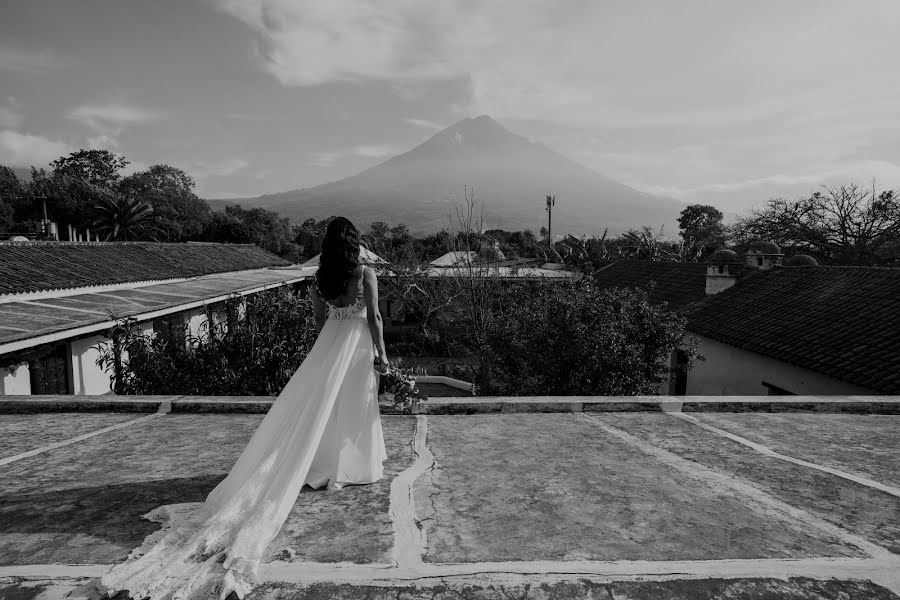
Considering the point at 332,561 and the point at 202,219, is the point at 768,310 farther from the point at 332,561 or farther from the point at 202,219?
the point at 202,219

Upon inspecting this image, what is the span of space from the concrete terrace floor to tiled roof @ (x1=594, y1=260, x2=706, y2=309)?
1286cm

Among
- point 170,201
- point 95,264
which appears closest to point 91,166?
point 170,201

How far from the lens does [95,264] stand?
15180 millimetres

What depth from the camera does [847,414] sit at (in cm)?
588

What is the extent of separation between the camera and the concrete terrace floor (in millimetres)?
2520

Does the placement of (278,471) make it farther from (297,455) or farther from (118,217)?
(118,217)

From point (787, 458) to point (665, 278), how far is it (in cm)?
1896

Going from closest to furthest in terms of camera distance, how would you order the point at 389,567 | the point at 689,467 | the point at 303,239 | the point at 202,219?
the point at 389,567, the point at 689,467, the point at 202,219, the point at 303,239

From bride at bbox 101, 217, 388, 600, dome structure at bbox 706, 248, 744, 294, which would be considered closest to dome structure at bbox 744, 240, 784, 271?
dome structure at bbox 706, 248, 744, 294

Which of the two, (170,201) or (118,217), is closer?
(118,217)

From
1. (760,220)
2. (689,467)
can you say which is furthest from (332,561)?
(760,220)

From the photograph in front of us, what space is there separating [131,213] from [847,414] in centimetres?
4610

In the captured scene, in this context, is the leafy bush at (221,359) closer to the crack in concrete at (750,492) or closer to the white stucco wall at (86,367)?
the white stucco wall at (86,367)

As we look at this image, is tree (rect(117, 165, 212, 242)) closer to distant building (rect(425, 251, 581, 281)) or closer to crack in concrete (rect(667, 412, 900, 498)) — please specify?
distant building (rect(425, 251, 581, 281))
